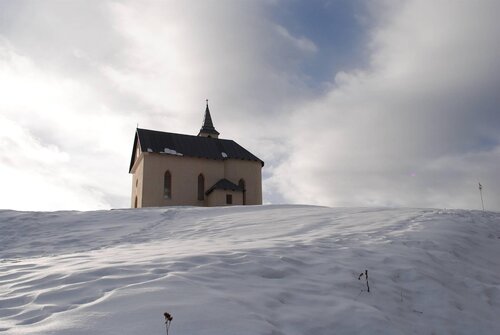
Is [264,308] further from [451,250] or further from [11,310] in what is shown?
[451,250]

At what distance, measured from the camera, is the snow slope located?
12.9 feet

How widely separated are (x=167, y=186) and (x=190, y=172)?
95.3 inches

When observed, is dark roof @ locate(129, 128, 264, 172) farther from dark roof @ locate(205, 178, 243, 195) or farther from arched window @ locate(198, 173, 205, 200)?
dark roof @ locate(205, 178, 243, 195)

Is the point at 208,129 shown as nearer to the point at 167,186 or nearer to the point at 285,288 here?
the point at 167,186

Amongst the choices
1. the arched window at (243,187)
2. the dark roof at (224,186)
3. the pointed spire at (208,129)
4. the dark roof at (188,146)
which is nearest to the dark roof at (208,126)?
the pointed spire at (208,129)

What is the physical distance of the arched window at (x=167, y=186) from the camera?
35.2m

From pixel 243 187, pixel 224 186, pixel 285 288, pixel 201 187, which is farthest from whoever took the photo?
pixel 243 187

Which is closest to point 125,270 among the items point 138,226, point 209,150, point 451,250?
point 451,250

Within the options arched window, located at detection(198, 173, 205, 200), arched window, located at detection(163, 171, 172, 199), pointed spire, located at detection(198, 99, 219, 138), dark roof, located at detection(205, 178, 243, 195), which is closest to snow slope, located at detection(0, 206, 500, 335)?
dark roof, located at detection(205, 178, 243, 195)

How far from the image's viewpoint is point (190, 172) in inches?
1439

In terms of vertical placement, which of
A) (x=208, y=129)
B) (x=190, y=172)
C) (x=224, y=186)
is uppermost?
(x=208, y=129)

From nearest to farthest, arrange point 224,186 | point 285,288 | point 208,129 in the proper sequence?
1. point 285,288
2. point 224,186
3. point 208,129

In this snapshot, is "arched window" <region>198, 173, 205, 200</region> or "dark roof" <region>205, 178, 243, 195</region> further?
"arched window" <region>198, 173, 205, 200</region>

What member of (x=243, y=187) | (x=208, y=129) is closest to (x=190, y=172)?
(x=243, y=187)
